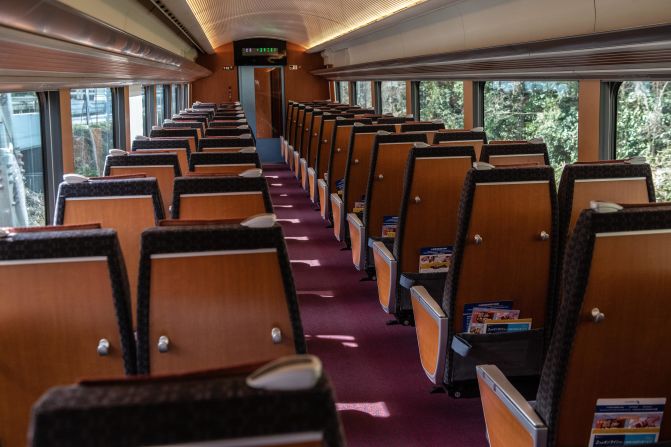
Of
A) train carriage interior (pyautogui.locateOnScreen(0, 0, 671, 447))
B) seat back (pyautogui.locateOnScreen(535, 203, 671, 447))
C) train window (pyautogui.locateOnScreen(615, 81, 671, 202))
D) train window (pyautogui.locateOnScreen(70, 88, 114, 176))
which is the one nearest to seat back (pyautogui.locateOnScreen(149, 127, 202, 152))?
train carriage interior (pyautogui.locateOnScreen(0, 0, 671, 447))

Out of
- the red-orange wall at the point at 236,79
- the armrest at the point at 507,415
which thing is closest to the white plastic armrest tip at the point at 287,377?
the armrest at the point at 507,415

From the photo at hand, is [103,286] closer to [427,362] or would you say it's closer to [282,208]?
[427,362]

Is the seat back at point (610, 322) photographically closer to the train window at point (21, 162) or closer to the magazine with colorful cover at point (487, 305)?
the magazine with colorful cover at point (487, 305)

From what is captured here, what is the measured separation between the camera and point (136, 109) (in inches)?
471

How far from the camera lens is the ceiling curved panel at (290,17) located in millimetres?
13258

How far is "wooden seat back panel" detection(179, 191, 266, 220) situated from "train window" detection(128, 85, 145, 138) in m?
6.96

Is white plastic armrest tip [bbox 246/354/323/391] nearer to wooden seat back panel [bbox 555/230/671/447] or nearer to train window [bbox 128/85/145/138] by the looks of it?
wooden seat back panel [bbox 555/230/671/447]

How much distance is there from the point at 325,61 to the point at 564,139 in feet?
64.5

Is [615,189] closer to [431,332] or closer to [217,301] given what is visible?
[431,332]

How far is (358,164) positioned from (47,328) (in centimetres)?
492

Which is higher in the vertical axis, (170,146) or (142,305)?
(170,146)

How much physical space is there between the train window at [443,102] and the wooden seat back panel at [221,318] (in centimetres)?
810

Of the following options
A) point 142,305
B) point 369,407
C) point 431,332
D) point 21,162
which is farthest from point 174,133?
point 142,305

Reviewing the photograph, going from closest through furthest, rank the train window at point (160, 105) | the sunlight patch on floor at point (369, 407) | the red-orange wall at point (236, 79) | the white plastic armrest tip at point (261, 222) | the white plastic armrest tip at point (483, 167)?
the white plastic armrest tip at point (261, 222) < the white plastic armrest tip at point (483, 167) < the sunlight patch on floor at point (369, 407) < the train window at point (160, 105) < the red-orange wall at point (236, 79)
